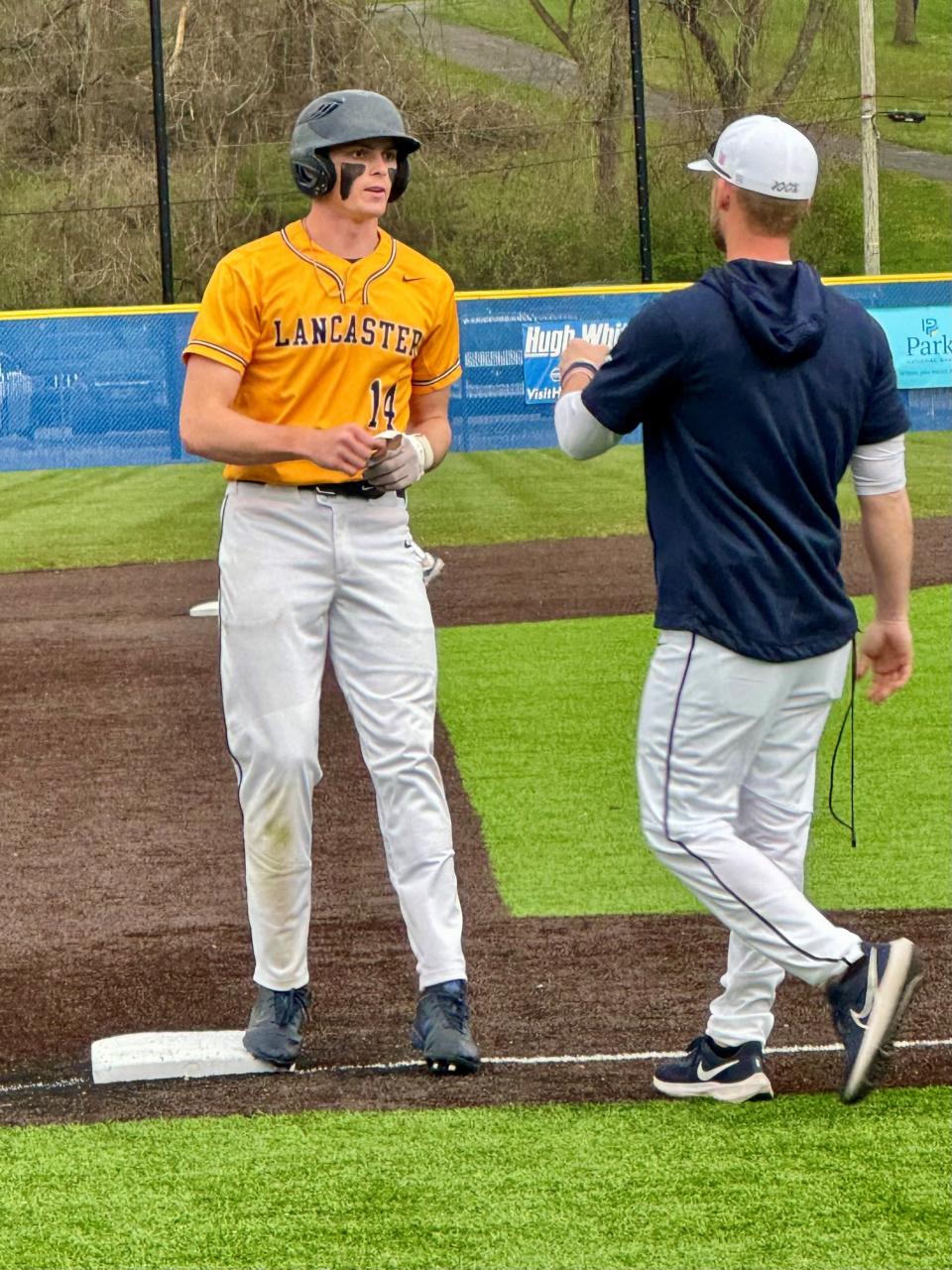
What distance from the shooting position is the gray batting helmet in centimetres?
395

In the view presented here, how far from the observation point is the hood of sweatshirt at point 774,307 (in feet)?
10.9

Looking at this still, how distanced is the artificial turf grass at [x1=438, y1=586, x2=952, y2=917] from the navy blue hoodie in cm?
212

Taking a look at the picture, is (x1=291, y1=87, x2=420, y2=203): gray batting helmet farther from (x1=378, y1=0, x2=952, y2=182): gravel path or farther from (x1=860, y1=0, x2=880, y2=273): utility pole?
(x1=378, y1=0, x2=952, y2=182): gravel path

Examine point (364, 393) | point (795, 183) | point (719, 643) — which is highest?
point (795, 183)

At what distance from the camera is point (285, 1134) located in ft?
11.6

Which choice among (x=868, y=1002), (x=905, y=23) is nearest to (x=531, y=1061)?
(x=868, y=1002)

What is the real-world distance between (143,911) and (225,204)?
3162cm

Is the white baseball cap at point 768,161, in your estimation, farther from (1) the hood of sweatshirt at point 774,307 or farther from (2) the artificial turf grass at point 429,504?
(2) the artificial turf grass at point 429,504

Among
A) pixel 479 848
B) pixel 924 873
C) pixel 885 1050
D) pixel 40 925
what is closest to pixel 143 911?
pixel 40 925

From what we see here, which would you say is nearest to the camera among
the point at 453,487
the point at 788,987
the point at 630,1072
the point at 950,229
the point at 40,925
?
the point at 630,1072

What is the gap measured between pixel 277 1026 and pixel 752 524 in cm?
159

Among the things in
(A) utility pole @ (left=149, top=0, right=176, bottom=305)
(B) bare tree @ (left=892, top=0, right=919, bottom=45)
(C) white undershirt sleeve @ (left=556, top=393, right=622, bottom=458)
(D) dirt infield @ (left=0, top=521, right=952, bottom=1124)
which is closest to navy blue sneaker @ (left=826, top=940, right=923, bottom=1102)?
(D) dirt infield @ (left=0, top=521, right=952, bottom=1124)

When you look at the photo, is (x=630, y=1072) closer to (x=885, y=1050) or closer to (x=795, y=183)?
(x=885, y=1050)

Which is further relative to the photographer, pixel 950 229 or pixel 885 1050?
pixel 950 229
